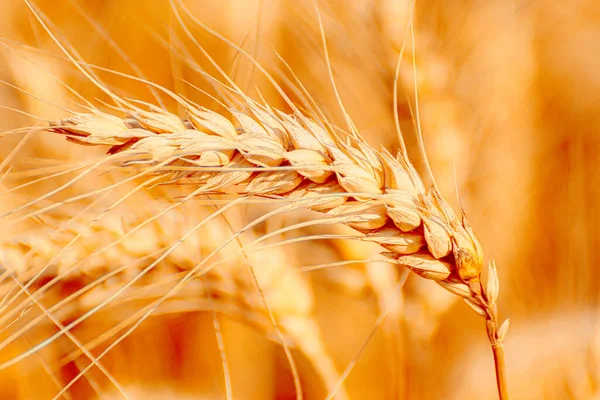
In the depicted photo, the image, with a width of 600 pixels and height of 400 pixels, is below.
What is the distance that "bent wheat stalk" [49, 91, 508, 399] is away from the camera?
1.26 feet

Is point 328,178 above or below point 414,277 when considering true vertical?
above

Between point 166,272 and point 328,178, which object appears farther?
point 166,272

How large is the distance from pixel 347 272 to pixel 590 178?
350 mm

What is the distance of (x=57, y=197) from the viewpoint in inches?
32.5

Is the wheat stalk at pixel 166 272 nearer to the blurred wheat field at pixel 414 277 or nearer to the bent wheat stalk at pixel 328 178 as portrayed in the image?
the blurred wheat field at pixel 414 277

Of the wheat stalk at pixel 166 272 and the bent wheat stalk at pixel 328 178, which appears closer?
the bent wheat stalk at pixel 328 178

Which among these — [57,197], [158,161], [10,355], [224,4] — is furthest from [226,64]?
[10,355]

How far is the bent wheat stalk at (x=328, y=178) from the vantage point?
0.38 m

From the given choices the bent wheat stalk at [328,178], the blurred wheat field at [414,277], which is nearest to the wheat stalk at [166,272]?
the blurred wheat field at [414,277]

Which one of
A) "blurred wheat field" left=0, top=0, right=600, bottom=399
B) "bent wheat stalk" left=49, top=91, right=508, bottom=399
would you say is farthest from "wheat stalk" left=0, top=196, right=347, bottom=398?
"bent wheat stalk" left=49, top=91, right=508, bottom=399

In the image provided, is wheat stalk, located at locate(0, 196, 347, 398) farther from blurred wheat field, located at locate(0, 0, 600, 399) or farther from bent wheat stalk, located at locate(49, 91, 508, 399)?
bent wheat stalk, located at locate(49, 91, 508, 399)

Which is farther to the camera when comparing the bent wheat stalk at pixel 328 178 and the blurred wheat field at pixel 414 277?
the blurred wheat field at pixel 414 277

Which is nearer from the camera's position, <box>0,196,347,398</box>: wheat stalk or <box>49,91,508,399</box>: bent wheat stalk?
<box>49,91,508,399</box>: bent wheat stalk

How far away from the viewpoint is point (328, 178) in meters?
0.42
